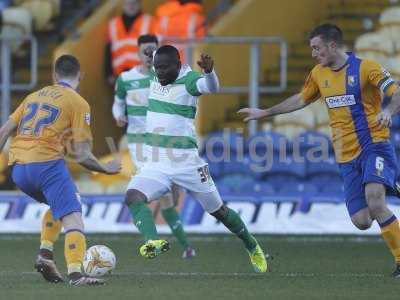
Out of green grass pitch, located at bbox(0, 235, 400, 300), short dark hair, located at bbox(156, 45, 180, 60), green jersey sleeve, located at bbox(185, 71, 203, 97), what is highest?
short dark hair, located at bbox(156, 45, 180, 60)

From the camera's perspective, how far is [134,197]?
42.0 ft

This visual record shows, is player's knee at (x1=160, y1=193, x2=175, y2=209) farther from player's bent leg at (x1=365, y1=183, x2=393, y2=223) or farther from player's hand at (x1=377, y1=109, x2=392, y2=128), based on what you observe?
player's hand at (x1=377, y1=109, x2=392, y2=128)

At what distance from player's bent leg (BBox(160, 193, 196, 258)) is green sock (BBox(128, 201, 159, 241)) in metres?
1.98

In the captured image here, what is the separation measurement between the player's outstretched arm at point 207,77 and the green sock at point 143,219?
3.75 ft

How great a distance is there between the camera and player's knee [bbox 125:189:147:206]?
1277 cm

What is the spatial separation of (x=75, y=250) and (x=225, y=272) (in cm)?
187

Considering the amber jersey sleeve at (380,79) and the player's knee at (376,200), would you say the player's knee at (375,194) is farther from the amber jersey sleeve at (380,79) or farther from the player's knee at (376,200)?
the amber jersey sleeve at (380,79)

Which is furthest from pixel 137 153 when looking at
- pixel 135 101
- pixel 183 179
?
pixel 183 179

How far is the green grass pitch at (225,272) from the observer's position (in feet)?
36.6

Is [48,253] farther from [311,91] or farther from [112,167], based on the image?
[311,91]

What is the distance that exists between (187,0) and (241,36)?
3.20 ft

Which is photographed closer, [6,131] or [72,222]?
[72,222]

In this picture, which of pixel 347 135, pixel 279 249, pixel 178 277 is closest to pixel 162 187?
pixel 178 277

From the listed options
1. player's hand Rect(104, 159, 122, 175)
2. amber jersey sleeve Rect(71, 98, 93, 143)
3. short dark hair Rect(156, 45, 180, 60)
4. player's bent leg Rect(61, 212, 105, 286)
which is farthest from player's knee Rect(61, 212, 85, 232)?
short dark hair Rect(156, 45, 180, 60)
